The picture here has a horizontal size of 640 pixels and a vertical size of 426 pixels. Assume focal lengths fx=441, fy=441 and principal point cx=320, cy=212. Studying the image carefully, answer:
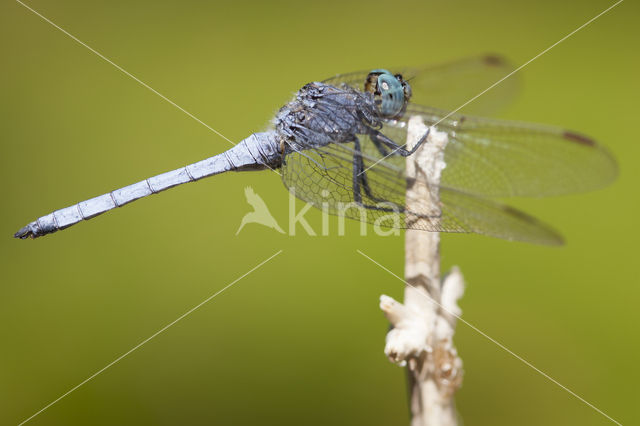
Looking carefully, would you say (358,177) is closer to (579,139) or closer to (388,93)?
(388,93)

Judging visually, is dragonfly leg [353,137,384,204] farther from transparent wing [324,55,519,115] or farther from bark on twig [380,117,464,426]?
transparent wing [324,55,519,115]

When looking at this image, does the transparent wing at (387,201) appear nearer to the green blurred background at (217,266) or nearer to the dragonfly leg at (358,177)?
the dragonfly leg at (358,177)

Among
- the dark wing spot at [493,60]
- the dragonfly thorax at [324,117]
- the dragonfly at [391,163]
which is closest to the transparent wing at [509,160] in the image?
the dragonfly at [391,163]

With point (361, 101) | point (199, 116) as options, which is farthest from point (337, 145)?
point (199, 116)

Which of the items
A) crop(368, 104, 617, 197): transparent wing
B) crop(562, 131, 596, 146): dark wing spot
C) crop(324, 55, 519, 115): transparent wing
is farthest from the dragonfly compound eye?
crop(562, 131, 596, 146): dark wing spot

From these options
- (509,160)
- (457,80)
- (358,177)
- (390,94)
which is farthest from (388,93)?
(457,80)

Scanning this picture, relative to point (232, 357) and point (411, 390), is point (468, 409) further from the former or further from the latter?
point (232, 357)
